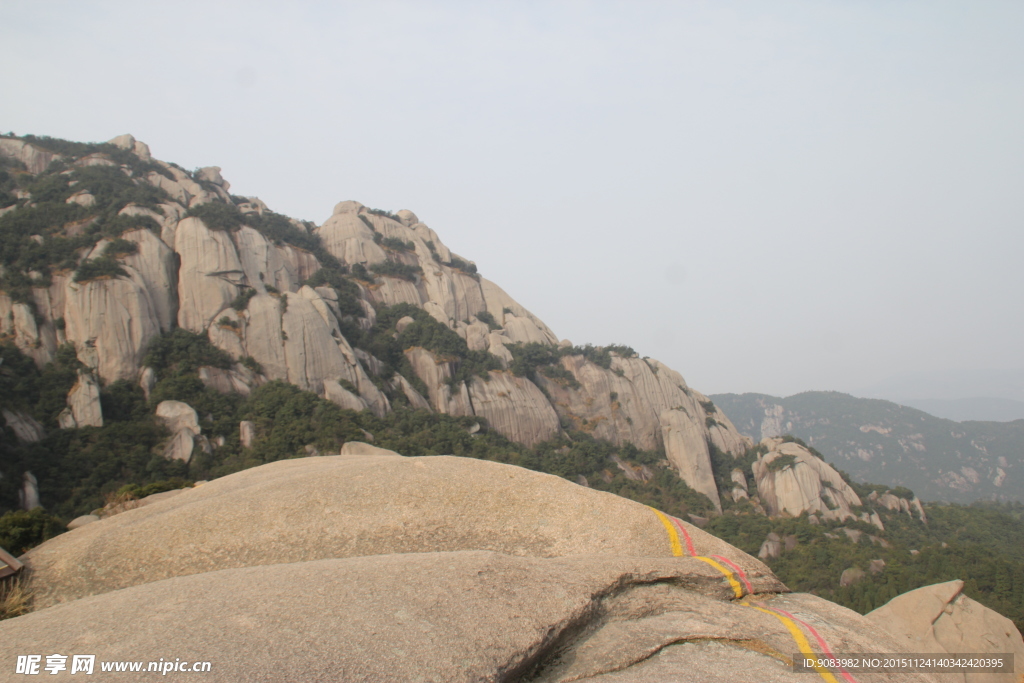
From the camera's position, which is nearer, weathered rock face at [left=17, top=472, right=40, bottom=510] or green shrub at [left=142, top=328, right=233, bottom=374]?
weathered rock face at [left=17, top=472, right=40, bottom=510]

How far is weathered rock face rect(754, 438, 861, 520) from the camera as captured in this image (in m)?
42.8

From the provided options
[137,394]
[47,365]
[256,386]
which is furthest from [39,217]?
[256,386]

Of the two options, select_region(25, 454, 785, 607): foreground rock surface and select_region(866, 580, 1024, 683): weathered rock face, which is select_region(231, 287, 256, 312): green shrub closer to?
select_region(25, 454, 785, 607): foreground rock surface

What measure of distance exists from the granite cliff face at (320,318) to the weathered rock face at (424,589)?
26027 millimetres

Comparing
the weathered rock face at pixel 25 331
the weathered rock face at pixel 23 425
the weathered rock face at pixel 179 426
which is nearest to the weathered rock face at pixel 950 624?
the weathered rock face at pixel 179 426

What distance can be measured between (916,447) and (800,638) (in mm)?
143212

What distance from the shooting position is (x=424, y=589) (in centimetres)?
630

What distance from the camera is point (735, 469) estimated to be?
5134cm

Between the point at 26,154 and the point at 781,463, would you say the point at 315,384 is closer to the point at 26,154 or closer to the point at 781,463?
the point at 26,154

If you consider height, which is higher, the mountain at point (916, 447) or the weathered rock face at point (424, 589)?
the weathered rock face at point (424, 589)

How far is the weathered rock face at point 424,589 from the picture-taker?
5293 millimetres

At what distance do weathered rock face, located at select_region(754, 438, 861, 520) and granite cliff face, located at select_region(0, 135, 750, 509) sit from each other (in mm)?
4442

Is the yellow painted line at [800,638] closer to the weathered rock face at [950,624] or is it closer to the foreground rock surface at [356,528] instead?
the foreground rock surface at [356,528]

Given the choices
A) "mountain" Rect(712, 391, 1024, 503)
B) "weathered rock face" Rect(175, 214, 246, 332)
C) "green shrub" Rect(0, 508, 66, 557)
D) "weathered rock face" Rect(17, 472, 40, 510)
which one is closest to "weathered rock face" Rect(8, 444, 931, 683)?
"green shrub" Rect(0, 508, 66, 557)
